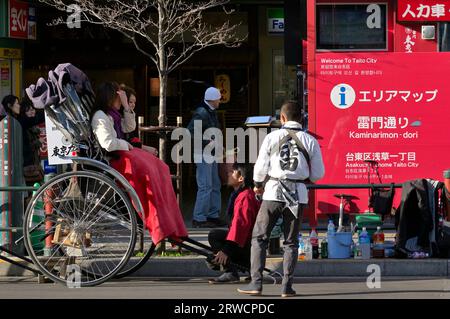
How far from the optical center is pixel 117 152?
9.75m

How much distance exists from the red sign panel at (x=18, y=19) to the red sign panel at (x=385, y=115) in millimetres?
6999

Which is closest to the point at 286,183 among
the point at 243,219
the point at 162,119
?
the point at 243,219

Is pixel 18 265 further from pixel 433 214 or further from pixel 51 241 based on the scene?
pixel 433 214

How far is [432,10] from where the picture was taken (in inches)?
538

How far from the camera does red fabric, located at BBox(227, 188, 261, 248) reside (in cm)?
978

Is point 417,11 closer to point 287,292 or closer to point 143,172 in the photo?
point 143,172

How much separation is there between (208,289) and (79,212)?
4.86ft

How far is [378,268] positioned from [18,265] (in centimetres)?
383

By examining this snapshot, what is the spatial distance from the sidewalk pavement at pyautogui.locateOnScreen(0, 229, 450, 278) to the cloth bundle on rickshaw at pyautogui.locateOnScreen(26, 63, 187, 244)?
3.08 feet

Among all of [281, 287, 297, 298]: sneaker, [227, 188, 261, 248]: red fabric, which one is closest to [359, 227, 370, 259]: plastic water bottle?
[227, 188, 261, 248]: red fabric

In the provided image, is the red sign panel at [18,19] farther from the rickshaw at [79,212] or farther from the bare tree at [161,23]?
the rickshaw at [79,212]

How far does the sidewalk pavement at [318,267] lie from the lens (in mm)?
10594

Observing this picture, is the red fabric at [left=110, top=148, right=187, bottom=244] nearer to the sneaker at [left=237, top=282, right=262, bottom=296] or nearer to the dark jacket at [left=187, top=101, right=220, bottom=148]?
the sneaker at [left=237, top=282, right=262, bottom=296]

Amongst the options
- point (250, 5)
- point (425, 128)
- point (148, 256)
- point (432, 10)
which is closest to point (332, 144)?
point (425, 128)
